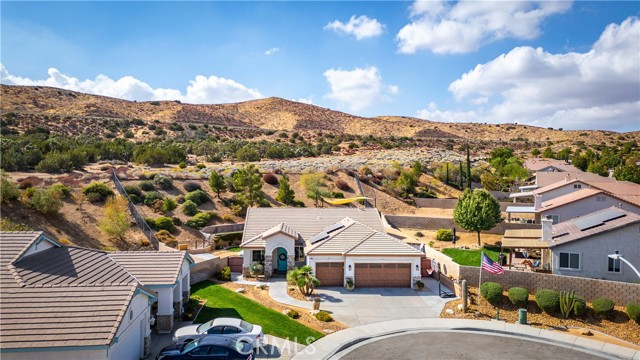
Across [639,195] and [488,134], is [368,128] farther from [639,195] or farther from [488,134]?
[639,195]

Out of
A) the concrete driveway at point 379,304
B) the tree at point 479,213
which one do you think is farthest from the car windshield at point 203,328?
the tree at point 479,213

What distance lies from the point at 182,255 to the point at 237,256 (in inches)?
393

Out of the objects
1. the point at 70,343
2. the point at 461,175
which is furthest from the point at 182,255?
the point at 461,175

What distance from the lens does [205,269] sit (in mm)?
31453

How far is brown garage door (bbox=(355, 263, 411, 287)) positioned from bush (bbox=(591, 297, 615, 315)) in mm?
11089

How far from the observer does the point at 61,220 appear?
130 feet

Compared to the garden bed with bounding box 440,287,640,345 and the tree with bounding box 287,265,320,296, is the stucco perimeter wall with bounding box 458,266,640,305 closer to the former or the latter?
the garden bed with bounding box 440,287,640,345

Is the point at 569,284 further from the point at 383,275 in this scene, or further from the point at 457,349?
the point at 383,275

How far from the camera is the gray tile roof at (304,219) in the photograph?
35.6 metres

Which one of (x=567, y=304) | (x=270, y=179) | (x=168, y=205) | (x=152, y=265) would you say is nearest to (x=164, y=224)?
(x=168, y=205)

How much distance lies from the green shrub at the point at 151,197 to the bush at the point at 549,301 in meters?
39.2

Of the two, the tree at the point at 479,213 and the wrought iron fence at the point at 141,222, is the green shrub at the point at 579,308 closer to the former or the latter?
the tree at the point at 479,213

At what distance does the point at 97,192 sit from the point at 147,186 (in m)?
7.04

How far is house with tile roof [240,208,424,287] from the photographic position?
30297 millimetres
